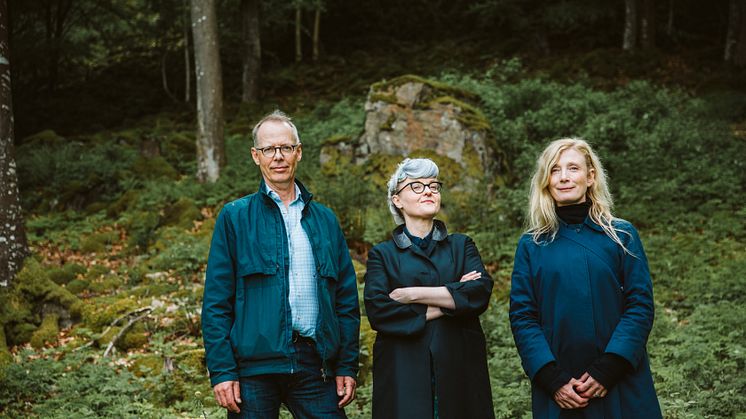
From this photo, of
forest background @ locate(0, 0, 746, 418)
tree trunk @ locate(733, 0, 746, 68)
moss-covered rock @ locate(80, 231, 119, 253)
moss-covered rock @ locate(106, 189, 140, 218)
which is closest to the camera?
forest background @ locate(0, 0, 746, 418)

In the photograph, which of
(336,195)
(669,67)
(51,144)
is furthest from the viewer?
(669,67)

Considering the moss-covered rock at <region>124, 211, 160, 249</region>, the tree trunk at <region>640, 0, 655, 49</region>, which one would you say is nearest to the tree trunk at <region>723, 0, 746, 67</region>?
the tree trunk at <region>640, 0, 655, 49</region>

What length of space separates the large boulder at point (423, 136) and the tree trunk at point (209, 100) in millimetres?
2393

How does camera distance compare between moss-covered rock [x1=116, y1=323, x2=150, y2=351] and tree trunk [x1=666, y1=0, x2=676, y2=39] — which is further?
tree trunk [x1=666, y1=0, x2=676, y2=39]

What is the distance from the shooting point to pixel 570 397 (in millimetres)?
2961

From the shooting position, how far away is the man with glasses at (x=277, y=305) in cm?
303

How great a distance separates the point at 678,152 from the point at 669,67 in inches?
307

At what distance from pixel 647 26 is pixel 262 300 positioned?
767 inches

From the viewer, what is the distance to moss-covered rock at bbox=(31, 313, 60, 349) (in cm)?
641

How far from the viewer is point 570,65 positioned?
18.5 m

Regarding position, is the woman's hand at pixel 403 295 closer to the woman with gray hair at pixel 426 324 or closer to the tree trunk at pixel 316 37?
the woman with gray hair at pixel 426 324

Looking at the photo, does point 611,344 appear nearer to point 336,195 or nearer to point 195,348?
point 195,348

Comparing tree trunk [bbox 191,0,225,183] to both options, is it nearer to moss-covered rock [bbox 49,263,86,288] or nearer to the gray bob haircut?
moss-covered rock [bbox 49,263,86,288]

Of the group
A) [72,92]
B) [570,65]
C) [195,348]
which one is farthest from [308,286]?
[72,92]
